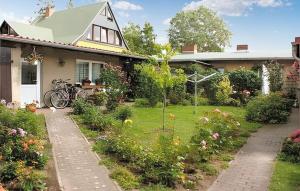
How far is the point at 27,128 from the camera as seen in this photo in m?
9.35

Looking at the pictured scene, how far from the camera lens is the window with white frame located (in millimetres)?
19422

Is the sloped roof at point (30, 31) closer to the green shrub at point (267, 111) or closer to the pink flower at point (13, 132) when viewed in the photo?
the green shrub at point (267, 111)

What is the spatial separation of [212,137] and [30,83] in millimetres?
9443

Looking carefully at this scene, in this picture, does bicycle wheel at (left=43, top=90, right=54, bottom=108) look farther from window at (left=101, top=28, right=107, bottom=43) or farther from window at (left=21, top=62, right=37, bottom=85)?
window at (left=101, top=28, right=107, bottom=43)

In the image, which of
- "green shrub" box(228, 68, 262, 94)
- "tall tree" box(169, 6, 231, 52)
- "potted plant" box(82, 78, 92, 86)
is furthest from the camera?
"tall tree" box(169, 6, 231, 52)

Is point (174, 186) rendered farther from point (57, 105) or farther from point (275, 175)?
point (57, 105)

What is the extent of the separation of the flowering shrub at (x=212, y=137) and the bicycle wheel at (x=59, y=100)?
7.58 m

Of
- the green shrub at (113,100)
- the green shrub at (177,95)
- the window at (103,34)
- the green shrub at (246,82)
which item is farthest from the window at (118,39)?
the green shrub at (113,100)

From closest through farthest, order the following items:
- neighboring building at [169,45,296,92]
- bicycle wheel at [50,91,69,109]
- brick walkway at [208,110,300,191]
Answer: brick walkway at [208,110,300,191]
bicycle wheel at [50,91,69,109]
neighboring building at [169,45,296,92]

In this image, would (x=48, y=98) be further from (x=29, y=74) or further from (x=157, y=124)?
(x=157, y=124)

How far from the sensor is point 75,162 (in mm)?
8734

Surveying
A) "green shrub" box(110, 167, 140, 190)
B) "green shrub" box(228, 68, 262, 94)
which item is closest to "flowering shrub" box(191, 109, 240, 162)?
"green shrub" box(110, 167, 140, 190)

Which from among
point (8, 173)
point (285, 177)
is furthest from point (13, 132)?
point (285, 177)

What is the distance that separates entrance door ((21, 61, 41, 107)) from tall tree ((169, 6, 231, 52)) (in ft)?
144
